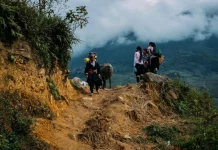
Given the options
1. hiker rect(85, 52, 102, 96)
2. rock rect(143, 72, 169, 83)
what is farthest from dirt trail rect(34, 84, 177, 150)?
hiker rect(85, 52, 102, 96)

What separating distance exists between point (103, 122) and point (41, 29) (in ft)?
11.8

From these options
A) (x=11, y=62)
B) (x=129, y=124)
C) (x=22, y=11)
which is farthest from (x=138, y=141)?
(x=22, y=11)

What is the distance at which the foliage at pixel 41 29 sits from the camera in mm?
9508

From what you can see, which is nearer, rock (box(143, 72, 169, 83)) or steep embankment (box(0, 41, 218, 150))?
steep embankment (box(0, 41, 218, 150))

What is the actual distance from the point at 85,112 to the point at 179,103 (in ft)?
14.1

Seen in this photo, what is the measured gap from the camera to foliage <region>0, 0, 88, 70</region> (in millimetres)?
9508

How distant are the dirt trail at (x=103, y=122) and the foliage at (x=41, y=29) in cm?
197

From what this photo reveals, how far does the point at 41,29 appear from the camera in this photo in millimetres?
10891

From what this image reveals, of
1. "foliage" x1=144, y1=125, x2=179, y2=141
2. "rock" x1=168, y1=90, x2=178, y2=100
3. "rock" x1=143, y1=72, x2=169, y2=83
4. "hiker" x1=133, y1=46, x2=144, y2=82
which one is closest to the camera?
"foliage" x1=144, y1=125, x2=179, y2=141

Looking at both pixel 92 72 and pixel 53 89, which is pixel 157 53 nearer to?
pixel 92 72

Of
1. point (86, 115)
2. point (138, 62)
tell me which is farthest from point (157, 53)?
point (86, 115)

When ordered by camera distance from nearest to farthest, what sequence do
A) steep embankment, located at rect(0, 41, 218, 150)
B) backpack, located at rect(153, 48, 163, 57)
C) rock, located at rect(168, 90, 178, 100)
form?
steep embankment, located at rect(0, 41, 218, 150) < rock, located at rect(168, 90, 178, 100) < backpack, located at rect(153, 48, 163, 57)

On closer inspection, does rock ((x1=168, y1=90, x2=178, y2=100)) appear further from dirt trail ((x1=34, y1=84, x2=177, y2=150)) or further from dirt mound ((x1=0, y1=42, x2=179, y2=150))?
dirt trail ((x1=34, y1=84, x2=177, y2=150))

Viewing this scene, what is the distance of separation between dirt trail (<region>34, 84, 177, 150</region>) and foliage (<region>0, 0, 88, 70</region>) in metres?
1.97
